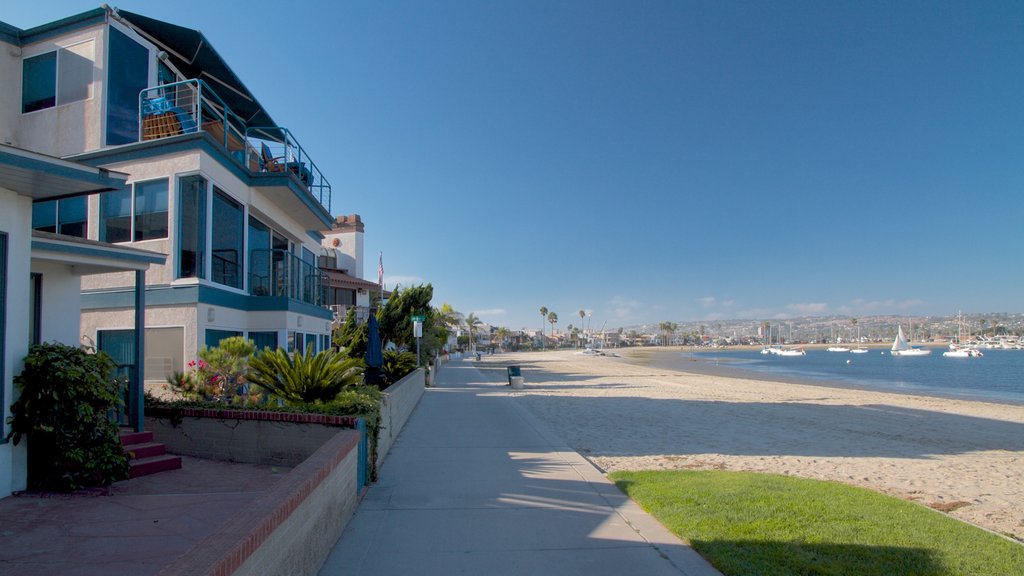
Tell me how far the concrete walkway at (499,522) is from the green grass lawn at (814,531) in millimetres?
352

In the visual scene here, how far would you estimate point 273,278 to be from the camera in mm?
15492

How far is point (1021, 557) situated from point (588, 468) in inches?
202

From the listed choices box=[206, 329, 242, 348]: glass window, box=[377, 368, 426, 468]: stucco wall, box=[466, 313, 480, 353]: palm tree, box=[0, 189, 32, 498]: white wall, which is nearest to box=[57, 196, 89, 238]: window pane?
box=[206, 329, 242, 348]: glass window

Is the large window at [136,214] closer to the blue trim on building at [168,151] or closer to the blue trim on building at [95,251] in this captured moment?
the blue trim on building at [168,151]

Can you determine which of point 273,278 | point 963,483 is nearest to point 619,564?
point 963,483

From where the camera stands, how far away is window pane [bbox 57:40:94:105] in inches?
473

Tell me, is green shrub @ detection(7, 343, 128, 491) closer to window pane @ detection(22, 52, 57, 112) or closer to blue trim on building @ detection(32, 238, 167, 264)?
blue trim on building @ detection(32, 238, 167, 264)

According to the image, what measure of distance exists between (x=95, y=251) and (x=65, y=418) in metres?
2.23

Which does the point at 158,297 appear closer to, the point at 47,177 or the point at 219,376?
the point at 219,376

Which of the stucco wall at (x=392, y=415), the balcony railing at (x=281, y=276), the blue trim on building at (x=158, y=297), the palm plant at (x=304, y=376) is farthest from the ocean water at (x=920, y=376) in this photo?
the blue trim on building at (x=158, y=297)

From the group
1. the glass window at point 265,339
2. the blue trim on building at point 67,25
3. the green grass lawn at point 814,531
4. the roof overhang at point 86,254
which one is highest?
the blue trim on building at point 67,25

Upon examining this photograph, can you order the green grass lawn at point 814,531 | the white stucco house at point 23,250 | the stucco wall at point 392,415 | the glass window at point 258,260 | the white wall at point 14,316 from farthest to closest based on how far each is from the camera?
1. the glass window at point 258,260
2. the stucco wall at point 392,415
3. the white wall at point 14,316
4. the white stucco house at point 23,250
5. the green grass lawn at point 814,531

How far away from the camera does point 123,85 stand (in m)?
12.3

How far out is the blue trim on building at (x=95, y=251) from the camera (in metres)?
6.97
